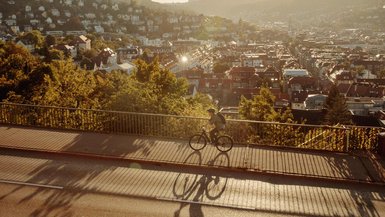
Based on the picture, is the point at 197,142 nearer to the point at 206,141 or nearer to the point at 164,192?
the point at 206,141

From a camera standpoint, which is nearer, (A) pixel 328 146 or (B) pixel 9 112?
(A) pixel 328 146

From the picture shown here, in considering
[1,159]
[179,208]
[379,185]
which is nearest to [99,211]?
[179,208]

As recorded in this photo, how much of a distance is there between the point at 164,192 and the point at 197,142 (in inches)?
138

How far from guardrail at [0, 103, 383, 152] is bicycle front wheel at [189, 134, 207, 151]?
4.34 ft

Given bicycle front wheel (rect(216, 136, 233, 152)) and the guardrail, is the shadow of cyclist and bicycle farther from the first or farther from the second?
the guardrail

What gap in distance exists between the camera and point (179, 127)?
1730cm

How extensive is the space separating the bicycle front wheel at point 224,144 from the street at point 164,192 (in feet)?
4.21

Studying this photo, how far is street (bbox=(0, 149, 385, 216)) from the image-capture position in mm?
10984

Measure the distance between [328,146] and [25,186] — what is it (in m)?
9.83

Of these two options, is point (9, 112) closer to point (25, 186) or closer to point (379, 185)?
point (25, 186)

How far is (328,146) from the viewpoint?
15812mm

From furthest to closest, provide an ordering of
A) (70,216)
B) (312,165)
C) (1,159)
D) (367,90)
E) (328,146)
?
(367,90) < (328,146) < (1,159) < (312,165) < (70,216)

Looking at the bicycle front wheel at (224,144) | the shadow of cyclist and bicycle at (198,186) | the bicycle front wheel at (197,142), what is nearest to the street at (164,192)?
the shadow of cyclist and bicycle at (198,186)

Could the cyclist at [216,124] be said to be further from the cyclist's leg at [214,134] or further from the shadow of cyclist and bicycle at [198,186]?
the shadow of cyclist and bicycle at [198,186]
